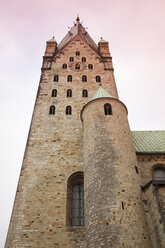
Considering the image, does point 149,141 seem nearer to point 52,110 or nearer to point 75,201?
point 75,201

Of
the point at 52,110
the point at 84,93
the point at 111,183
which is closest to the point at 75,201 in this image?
the point at 111,183

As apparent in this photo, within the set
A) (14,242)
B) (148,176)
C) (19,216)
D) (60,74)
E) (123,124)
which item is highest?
(60,74)

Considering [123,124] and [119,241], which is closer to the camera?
[119,241]

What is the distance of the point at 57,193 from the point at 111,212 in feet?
18.5

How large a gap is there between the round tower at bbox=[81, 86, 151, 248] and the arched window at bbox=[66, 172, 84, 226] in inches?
112

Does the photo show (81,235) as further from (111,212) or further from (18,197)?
(18,197)

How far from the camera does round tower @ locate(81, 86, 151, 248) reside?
12.5 metres

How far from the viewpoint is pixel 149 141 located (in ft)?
73.5

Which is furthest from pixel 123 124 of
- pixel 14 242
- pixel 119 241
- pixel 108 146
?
pixel 14 242

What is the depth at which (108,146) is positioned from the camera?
52.2 ft

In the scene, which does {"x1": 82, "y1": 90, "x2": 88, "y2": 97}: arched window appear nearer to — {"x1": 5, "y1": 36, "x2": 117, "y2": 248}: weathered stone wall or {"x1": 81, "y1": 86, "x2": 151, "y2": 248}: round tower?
{"x1": 5, "y1": 36, "x2": 117, "y2": 248}: weathered stone wall

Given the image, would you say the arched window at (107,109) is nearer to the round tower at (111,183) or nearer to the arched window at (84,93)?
the round tower at (111,183)

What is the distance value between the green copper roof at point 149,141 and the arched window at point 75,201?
236 inches

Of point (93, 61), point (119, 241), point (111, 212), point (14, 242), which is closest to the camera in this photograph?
point (119, 241)
